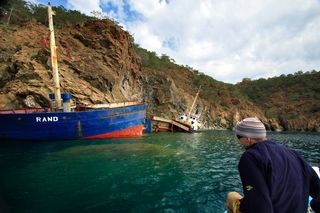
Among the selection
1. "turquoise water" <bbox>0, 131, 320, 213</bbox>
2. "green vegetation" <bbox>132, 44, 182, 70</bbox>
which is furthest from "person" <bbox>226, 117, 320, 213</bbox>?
"green vegetation" <bbox>132, 44, 182, 70</bbox>

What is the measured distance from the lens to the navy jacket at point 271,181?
7.86 feet

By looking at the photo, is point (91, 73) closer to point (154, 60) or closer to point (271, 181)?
point (271, 181)

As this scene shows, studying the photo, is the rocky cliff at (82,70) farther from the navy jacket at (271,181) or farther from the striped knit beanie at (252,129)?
the navy jacket at (271,181)

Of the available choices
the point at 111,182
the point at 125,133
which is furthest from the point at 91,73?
the point at 111,182

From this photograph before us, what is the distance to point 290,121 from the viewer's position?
75.9 m

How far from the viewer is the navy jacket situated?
2.40m

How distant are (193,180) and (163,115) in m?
41.5

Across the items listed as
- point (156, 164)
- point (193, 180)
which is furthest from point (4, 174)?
point (193, 180)

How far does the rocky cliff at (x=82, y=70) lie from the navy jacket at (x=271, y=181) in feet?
72.9

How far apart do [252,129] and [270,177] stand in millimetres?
549

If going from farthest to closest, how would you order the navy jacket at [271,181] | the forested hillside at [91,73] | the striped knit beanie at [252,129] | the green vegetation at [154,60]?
the green vegetation at [154,60]
the forested hillside at [91,73]
the striped knit beanie at [252,129]
the navy jacket at [271,181]

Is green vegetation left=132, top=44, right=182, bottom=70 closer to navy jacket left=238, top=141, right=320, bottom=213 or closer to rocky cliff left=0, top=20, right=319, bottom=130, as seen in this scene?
rocky cliff left=0, top=20, right=319, bottom=130

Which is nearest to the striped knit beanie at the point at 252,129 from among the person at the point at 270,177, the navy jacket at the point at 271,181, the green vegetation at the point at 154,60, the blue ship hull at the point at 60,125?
the person at the point at 270,177

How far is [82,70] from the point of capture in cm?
3192
